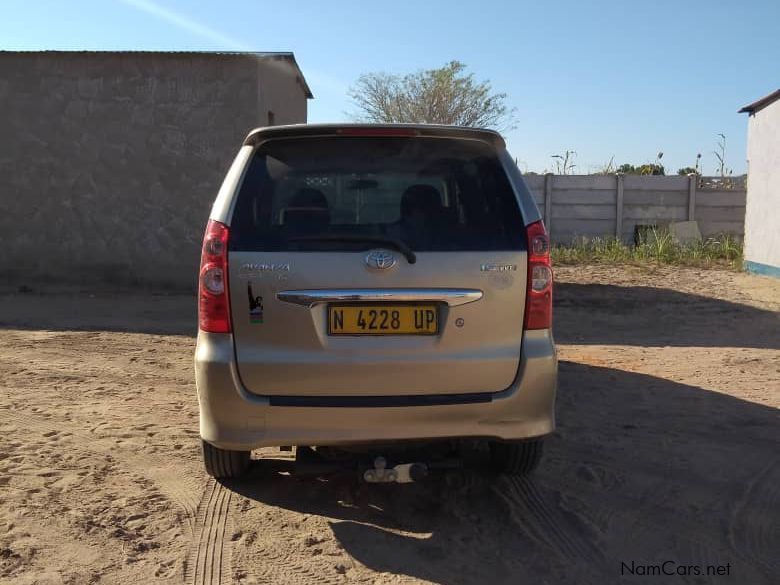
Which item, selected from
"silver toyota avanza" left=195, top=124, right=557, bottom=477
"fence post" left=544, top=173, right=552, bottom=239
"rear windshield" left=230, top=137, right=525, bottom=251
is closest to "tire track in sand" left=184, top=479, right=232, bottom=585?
"silver toyota avanza" left=195, top=124, right=557, bottom=477

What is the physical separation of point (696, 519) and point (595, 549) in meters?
0.65

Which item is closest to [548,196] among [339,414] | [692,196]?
[692,196]

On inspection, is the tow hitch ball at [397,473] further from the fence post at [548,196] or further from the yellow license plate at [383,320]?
the fence post at [548,196]

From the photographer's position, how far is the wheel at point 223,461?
3.57 meters

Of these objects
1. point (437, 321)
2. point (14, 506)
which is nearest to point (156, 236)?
point (14, 506)

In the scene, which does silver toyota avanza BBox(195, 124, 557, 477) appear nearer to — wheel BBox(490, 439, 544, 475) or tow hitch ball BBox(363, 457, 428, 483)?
tow hitch ball BBox(363, 457, 428, 483)

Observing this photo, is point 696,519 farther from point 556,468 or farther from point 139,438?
point 139,438

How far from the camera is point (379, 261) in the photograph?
3.09 metres

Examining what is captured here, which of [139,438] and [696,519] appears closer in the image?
[696,519]

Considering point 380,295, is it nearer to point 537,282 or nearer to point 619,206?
point 537,282

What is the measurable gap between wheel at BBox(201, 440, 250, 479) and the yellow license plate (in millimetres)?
951

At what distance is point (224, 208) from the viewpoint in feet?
10.5

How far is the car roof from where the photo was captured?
10.8ft

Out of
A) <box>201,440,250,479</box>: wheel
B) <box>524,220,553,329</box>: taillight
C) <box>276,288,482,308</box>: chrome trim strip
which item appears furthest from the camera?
<box>201,440,250,479</box>: wheel
